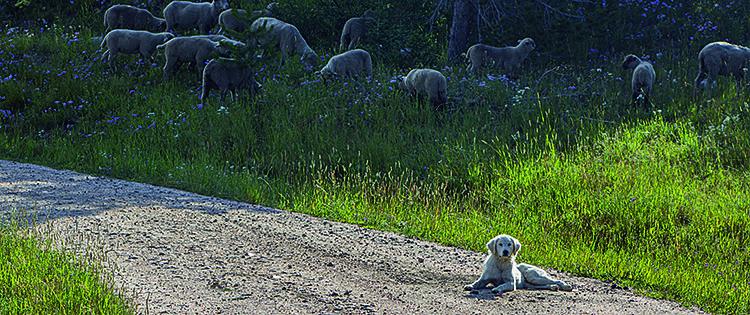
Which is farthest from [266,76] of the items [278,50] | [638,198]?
[638,198]

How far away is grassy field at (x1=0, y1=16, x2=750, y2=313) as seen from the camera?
10898mm

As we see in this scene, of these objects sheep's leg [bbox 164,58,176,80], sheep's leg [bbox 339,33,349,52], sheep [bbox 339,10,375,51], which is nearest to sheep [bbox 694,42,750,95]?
sheep [bbox 339,10,375,51]

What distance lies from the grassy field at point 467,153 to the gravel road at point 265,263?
2.18ft

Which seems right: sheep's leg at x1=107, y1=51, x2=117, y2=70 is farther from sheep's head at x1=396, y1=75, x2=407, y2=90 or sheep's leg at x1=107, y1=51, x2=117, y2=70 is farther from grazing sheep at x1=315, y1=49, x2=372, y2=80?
sheep's head at x1=396, y1=75, x2=407, y2=90

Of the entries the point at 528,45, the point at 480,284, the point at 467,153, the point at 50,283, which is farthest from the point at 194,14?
the point at 480,284

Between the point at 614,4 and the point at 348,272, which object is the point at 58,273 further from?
the point at 614,4

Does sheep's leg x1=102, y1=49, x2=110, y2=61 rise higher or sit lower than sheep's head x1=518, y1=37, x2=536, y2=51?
lower

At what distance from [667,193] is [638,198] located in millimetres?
492

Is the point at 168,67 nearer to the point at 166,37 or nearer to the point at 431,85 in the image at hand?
the point at 166,37

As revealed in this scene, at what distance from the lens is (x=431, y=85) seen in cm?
1694

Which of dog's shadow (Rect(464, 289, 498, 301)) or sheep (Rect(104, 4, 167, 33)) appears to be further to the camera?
sheep (Rect(104, 4, 167, 33))

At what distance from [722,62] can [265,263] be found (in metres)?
11.2

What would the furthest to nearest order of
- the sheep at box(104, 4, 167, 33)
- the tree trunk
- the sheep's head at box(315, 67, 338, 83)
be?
the sheep at box(104, 4, 167, 33)
the tree trunk
the sheep's head at box(315, 67, 338, 83)

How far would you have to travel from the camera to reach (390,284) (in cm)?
888
